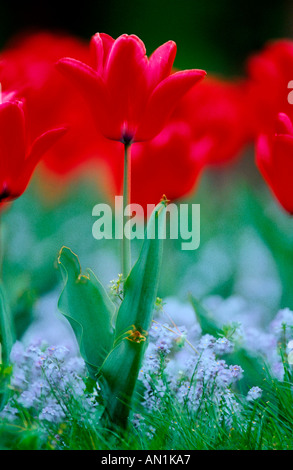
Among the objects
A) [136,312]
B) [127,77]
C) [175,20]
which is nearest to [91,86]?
[127,77]

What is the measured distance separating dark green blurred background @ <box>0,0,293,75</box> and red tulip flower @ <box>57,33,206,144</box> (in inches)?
2.7

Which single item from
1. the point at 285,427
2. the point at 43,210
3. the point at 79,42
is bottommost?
the point at 285,427

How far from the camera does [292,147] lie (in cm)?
93

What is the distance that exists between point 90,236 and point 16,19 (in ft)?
1.15

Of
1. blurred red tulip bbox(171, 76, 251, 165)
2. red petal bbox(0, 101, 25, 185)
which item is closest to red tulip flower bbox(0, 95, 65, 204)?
red petal bbox(0, 101, 25, 185)

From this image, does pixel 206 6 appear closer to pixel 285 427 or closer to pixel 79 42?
pixel 79 42

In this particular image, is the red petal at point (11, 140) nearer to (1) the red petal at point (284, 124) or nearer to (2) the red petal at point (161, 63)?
(2) the red petal at point (161, 63)

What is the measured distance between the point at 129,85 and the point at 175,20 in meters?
0.18

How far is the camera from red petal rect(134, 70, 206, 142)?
34.4 inches

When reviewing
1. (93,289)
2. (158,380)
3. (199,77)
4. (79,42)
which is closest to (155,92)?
(199,77)

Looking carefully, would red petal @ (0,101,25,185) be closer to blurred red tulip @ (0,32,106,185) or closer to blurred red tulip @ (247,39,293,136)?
blurred red tulip @ (0,32,106,185)

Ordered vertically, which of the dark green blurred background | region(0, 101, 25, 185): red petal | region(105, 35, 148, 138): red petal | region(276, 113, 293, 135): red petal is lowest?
region(0, 101, 25, 185): red petal

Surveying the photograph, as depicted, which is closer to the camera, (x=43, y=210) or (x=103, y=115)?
(x=103, y=115)

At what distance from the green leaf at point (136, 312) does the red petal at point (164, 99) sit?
117 mm
